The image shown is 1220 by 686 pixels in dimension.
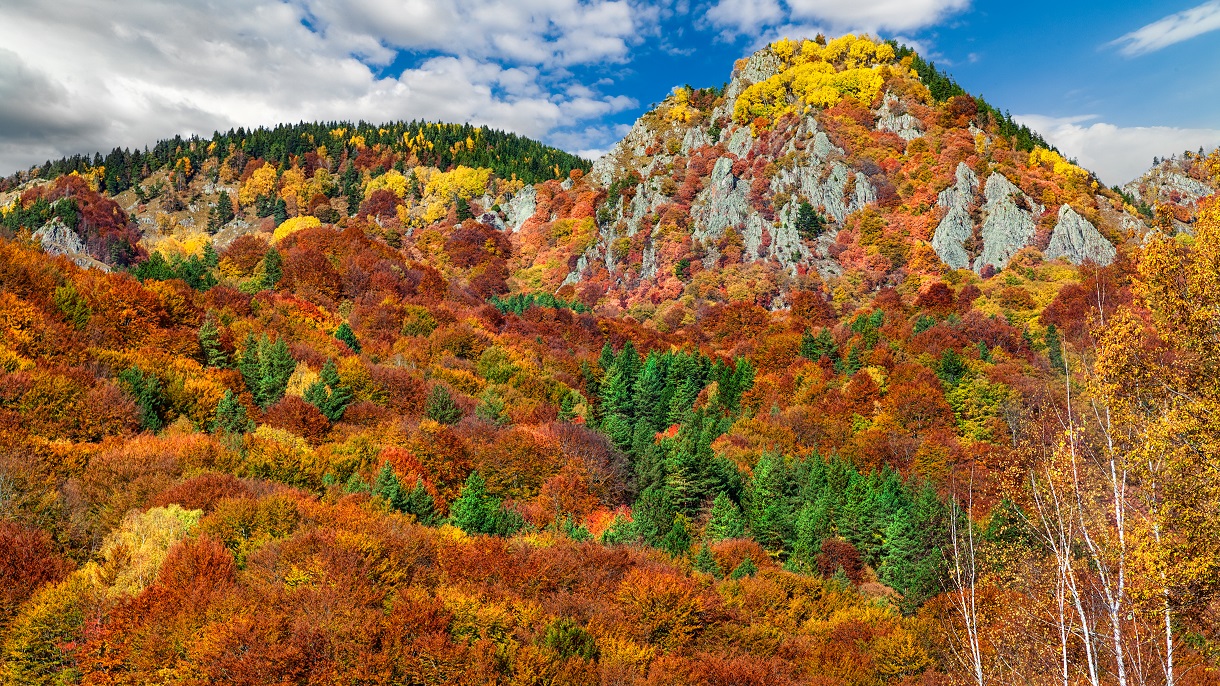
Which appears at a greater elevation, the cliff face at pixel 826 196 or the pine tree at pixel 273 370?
the cliff face at pixel 826 196

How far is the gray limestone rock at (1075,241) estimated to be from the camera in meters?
87.6

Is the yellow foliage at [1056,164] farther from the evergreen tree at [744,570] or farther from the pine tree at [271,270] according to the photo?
the pine tree at [271,270]

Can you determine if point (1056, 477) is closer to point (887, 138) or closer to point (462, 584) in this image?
point (462, 584)

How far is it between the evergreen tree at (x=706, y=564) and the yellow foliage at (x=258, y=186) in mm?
170978

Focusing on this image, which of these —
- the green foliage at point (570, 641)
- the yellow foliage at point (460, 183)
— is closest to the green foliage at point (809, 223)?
the yellow foliage at point (460, 183)

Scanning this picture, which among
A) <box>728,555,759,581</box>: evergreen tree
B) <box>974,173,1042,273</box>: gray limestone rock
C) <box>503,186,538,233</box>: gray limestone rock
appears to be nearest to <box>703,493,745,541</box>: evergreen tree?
<box>728,555,759,581</box>: evergreen tree

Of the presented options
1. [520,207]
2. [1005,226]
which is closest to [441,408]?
[1005,226]

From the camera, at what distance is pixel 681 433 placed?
206 feet

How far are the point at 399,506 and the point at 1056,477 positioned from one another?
113ft

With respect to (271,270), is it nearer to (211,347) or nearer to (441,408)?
(211,347)

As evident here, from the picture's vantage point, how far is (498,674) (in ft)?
81.4

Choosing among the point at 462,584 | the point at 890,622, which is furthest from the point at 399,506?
the point at 890,622

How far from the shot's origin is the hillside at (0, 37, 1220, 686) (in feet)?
46.5

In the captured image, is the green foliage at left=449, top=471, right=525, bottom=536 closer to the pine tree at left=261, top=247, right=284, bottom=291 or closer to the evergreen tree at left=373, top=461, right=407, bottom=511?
the evergreen tree at left=373, top=461, right=407, bottom=511
